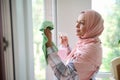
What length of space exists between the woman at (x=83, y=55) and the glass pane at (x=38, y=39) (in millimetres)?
572

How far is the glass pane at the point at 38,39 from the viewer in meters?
1.60

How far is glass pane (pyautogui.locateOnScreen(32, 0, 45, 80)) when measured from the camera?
5.25ft

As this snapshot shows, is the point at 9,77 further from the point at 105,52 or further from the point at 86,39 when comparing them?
the point at 105,52

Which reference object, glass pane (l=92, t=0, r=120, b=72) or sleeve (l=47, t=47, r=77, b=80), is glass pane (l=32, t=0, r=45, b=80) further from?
sleeve (l=47, t=47, r=77, b=80)

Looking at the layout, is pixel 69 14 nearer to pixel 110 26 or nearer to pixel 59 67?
pixel 110 26

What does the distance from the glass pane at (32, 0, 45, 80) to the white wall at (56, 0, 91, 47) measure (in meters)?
0.17

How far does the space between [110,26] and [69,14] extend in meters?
0.38

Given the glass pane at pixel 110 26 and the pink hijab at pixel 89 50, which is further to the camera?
the glass pane at pixel 110 26

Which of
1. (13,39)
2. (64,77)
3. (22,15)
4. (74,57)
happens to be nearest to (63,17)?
(22,15)

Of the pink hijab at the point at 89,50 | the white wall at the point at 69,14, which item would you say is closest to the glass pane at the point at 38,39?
the white wall at the point at 69,14

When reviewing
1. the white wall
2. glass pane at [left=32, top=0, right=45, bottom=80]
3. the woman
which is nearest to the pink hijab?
the woman

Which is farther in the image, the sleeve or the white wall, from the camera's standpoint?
the white wall

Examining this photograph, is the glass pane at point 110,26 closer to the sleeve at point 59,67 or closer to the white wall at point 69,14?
the white wall at point 69,14

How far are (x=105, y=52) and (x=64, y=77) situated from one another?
2.46 ft
